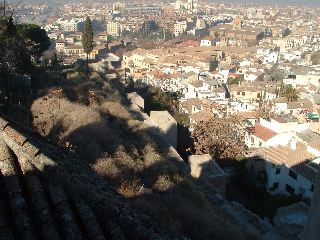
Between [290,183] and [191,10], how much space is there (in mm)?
128596

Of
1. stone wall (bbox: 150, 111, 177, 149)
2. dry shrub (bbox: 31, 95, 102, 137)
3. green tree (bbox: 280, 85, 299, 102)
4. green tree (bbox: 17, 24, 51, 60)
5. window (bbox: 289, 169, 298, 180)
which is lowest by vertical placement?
green tree (bbox: 280, 85, 299, 102)

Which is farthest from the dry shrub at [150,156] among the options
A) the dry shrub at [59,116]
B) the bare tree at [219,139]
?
the bare tree at [219,139]

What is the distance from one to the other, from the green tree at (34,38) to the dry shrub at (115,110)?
17.8 feet

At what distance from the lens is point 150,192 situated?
782 centimetres

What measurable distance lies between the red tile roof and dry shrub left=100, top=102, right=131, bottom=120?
723cm

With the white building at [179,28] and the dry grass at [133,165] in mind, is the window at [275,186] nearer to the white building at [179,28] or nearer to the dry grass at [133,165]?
the dry grass at [133,165]

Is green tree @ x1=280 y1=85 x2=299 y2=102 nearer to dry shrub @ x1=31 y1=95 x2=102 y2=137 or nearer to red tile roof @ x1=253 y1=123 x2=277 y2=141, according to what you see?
red tile roof @ x1=253 y1=123 x2=277 y2=141

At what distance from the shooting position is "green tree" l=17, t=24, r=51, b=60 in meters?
17.2

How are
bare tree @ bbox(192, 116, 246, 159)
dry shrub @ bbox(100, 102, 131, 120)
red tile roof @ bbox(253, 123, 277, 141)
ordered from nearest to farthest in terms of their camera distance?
dry shrub @ bbox(100, 102, 131, 120), bare tree @ bbox(192, 116, 246, 159), red tile roof @ bbox(253, 123, 277, 141)

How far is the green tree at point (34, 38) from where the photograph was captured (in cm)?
1725

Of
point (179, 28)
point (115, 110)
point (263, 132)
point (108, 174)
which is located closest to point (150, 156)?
point (108, 174)

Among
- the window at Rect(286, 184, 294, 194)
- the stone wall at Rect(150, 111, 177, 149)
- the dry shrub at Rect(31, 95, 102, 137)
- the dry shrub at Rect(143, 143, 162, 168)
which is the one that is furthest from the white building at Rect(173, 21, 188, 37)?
the dry shrub at Rect(143, 143, 162, 168)

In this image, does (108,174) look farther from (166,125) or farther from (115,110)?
(166,125)

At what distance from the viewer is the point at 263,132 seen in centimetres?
1872
